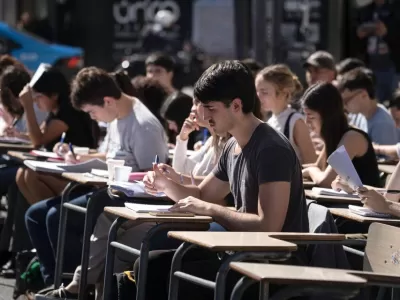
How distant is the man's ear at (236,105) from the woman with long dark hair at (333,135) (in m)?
1.66

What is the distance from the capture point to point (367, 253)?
17.6 feet

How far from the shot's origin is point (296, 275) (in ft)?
14.5

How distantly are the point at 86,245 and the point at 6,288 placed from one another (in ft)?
5.68

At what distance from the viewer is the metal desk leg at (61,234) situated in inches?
291

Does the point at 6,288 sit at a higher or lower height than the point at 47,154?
lower

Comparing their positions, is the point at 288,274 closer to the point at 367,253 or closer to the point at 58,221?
the point at 367,253

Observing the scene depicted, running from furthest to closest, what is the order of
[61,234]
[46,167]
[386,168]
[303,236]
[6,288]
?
[6,288], [386,168], [46,167], [61,234], [303,236]

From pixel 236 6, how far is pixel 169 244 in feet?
49.1

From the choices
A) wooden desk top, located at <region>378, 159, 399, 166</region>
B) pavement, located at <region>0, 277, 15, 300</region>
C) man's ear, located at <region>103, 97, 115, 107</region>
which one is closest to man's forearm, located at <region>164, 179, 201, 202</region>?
man's ear, located at <region>103, 97, 115, 107</region>

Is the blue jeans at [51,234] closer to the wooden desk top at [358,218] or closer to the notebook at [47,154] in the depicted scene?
the notebook at [47,154]

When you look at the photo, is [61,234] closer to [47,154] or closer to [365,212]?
[47,154]

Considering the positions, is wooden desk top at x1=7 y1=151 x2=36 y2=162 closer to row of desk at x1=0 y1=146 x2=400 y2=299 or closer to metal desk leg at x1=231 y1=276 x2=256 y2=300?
row of desk at x1=0 y1=146 x2=400 y2=299

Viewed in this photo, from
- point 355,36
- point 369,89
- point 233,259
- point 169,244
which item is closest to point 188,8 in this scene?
point 355,36

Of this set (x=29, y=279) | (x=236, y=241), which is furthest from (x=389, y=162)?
(x=236, y=241)
